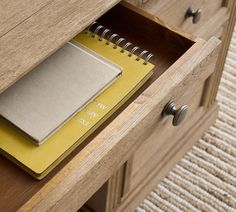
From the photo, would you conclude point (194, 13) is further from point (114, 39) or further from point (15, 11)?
point (15, 11)

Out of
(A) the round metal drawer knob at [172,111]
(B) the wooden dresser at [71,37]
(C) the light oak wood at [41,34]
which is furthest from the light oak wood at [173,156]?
(C) the light oak wood at [41,34]

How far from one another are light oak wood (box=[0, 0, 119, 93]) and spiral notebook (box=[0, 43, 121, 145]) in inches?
3.5

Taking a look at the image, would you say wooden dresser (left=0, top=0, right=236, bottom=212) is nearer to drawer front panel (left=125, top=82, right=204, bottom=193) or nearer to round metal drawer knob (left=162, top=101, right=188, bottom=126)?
round metal drawer knob (left=162, top=101, right=188, bottom=126)

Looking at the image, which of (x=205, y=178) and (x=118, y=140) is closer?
(x=118, y=140)

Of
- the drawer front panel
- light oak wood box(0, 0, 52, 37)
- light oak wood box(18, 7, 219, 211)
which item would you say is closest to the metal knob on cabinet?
the drawer front panel

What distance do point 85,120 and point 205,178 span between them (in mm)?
615

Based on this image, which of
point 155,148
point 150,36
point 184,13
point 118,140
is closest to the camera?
point 118,140

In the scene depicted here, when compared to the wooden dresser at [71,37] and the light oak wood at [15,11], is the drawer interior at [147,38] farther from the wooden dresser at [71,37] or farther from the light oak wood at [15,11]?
the light oak wood at [15,11]

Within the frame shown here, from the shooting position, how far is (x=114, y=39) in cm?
87

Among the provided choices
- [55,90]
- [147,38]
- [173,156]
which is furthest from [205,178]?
[55,90]

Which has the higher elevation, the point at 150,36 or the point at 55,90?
the point at 150,36

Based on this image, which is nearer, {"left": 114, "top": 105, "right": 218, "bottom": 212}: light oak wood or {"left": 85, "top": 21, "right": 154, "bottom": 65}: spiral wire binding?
{"left": 85, "top": 21, "right": 154, "bottom": 65}: spiral wire binding

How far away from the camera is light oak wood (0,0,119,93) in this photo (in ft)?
2.15

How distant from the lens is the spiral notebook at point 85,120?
70 centimetres
